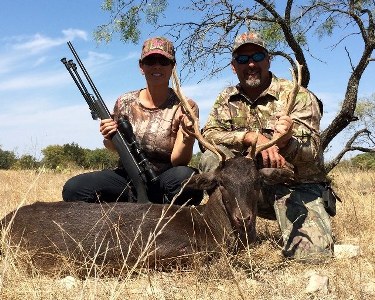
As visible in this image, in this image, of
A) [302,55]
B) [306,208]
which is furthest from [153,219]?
[302,55]

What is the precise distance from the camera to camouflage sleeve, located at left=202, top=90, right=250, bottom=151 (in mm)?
5465

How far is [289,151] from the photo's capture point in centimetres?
508

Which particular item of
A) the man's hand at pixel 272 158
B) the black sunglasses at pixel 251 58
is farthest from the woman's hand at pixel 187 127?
the black sunglasses at pixel 251 58

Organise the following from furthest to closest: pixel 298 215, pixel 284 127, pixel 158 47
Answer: pixel 158 47, pixel 298 215, pixel 284 127

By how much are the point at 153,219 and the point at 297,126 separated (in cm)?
163

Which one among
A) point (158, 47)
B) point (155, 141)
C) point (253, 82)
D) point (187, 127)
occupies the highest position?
point (158, 47)

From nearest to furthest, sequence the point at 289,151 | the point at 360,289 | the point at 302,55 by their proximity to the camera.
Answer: the point at 360,289, the point at 289,151, the point at 302,55

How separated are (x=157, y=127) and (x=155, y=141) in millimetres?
153

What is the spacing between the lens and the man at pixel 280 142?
5.11 metres

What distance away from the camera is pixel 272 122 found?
5.56 meters

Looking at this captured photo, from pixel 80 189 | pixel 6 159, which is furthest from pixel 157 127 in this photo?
pixel 6 159

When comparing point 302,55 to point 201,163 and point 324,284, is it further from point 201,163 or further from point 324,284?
point 324,284

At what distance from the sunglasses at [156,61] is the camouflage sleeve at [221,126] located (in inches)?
27.1

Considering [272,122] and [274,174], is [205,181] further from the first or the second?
[272,122]
